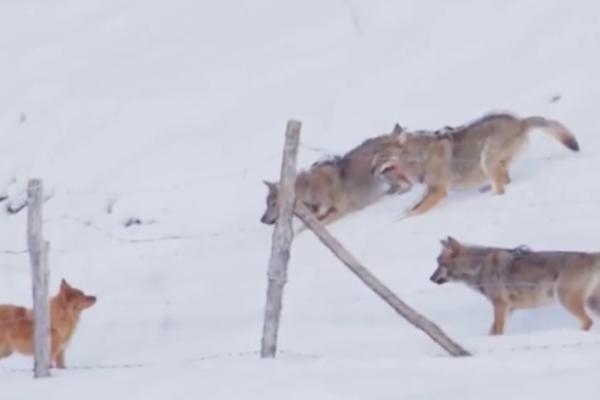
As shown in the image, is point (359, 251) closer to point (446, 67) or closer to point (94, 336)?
point (94, 336)

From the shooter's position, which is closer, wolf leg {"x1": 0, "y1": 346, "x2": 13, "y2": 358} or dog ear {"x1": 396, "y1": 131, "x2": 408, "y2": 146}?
wolf leg {"x1": 0, "y1": 346, "x2": 13, "y2": 358}

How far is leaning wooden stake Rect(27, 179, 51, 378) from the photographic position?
1219cm

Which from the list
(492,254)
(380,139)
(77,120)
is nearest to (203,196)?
(380,139)

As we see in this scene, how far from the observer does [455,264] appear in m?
14.0

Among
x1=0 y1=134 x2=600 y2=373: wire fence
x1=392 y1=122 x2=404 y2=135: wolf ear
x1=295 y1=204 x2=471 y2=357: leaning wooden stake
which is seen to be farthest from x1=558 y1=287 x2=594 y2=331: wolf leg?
x1=392 y1=122 x2=404 y2=135: wolf ear

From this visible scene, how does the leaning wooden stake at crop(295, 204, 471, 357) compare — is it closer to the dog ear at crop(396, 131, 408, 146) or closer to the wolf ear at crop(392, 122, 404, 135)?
the dog ear at crop(396, 131, 408, 146)

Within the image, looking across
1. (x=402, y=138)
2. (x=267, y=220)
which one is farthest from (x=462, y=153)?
(x=267, y=220)

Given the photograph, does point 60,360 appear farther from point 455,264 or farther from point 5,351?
point 455,264

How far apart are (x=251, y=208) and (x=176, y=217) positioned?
0.74 meters

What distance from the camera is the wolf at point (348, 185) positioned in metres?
17.2

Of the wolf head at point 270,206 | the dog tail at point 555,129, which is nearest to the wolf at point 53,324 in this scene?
the wolf head at point 270,206

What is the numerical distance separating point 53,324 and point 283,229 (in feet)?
8.30

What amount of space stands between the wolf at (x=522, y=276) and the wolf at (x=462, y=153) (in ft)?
6.64

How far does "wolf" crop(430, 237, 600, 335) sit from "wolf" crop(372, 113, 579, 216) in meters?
2.02
